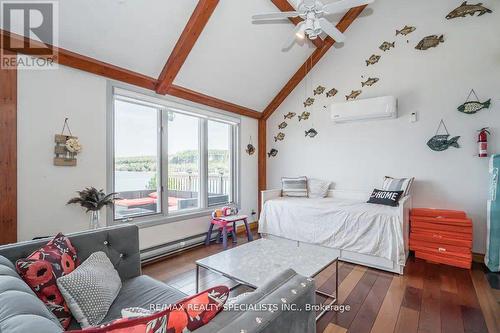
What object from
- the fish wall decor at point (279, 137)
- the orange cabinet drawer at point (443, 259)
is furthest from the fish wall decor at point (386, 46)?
the orange cabinet drawer at point (443, 259)

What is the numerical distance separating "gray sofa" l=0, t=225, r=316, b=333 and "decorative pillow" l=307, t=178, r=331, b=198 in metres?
3.12

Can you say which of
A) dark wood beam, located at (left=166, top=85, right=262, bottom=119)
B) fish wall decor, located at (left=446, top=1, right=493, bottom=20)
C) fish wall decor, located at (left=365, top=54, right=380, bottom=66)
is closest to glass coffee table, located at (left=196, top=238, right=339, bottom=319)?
dark wood beam, located at (left=166, top=85, right=262, bottom=119)

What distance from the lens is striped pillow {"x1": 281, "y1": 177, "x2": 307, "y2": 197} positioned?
4.28 meters

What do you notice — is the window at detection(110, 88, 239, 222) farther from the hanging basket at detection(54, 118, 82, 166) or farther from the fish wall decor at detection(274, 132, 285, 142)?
the fish wall decor at detection(274, 132, 285, 142)

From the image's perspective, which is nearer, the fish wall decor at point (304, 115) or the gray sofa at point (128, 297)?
the gray sofa at point (128, 297)

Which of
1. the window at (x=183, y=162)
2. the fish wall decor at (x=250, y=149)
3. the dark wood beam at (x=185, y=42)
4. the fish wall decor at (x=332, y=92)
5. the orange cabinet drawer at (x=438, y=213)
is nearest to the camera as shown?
the dark wood beam at (x=185, y=42)

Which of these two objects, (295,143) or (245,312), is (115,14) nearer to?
(245,312)

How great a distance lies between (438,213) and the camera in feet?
10.4

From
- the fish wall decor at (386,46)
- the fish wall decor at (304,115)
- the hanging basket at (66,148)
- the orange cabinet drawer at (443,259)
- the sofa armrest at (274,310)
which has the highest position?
the fish wall decor at (386,46)

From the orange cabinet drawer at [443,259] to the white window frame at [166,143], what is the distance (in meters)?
2.87

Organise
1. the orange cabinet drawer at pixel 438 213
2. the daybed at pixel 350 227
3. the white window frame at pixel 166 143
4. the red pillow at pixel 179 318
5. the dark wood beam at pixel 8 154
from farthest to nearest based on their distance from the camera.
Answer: the orange cabinet drawer at pixel 438 213 → the white window frame at pixel 166 143 → the daybed at pixel 350 227 → the dark wood beam at pixel 8 154 → the red pillow at pixel 179 318

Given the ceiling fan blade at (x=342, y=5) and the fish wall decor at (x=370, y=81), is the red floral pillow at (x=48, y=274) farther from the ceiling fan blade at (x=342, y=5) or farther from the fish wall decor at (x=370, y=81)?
the fish wall decor at (x=370, y=81)

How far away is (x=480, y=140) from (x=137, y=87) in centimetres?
428

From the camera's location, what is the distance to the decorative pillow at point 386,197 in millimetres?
3166
